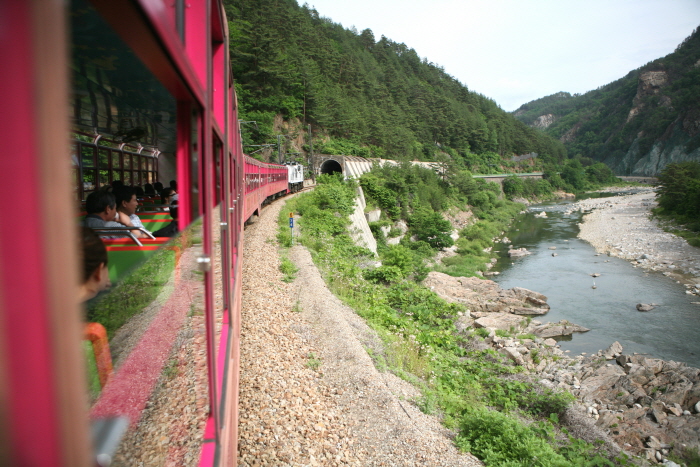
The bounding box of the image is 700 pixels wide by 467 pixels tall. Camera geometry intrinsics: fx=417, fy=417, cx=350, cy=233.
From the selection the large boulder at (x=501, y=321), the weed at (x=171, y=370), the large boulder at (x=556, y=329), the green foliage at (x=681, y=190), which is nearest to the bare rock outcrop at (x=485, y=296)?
the large boulder at (x=501, y=321)

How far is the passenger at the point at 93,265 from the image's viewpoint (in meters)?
0.82

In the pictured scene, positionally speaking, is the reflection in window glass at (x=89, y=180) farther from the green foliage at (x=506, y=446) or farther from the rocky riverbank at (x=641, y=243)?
the rocky riverbank at (x=641, y=243)

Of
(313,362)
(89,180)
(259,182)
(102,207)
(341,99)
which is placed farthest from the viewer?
(341,99)

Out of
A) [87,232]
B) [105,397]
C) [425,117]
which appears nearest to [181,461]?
[105,397]

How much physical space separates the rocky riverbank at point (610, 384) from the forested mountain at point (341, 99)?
24.6 m

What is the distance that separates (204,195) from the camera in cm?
193

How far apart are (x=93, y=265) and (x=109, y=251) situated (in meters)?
0.21

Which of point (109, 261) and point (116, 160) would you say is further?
point (116, 160)

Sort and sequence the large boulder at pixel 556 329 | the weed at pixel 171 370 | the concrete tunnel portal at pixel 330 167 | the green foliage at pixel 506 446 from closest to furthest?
the weed at pixel 171 370 < the green foliage at pixel 506 446 < the large boulder at pixel 556 329 < the concrete tunnel portal at pixel 330 167

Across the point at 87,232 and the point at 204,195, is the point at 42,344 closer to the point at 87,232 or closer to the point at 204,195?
the point at 87,232

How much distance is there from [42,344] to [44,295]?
2.7 inches

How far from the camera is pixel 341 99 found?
4591 cm

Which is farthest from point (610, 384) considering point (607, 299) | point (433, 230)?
point (433, 230)

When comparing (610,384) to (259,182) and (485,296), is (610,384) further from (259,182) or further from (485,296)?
(259,182)
